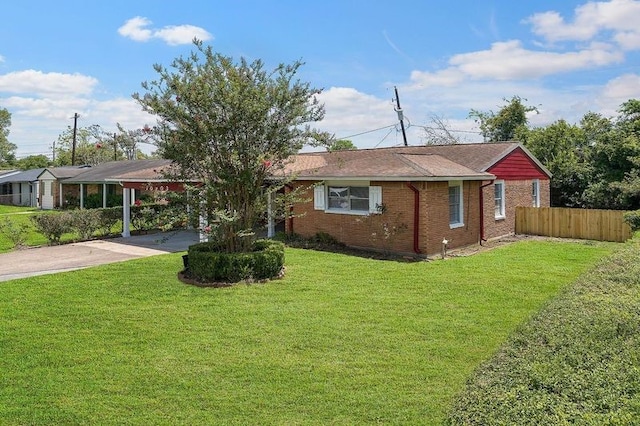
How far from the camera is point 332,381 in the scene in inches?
212

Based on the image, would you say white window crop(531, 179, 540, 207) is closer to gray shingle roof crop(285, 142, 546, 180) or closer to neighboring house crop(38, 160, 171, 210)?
gray shingle roof crop(285, 142, 546, 180)

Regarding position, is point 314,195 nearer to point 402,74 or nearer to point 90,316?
point 90,316

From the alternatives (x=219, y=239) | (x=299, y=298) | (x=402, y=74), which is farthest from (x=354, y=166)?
(x=402, y=74)

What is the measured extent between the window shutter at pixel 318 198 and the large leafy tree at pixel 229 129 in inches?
184

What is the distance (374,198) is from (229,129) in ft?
18.4

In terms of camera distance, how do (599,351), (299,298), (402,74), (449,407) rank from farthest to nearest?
(402,74) → (299,298) → (449,407) → (599,351)

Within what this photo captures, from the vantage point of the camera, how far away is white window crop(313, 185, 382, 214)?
1455 cm

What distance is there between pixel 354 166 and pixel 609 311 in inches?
439

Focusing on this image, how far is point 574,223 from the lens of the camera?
1752cm

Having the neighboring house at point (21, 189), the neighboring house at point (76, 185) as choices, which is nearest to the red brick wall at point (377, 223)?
the neighboring house at point (76, 185)

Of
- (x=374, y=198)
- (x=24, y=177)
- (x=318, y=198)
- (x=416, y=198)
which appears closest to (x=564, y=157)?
(x=416, y=198)

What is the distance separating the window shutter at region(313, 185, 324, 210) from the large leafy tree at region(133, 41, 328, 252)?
466 centimetres

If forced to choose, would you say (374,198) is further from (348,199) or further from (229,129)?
(229,129)

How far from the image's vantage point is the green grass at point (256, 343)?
15.9 feet
